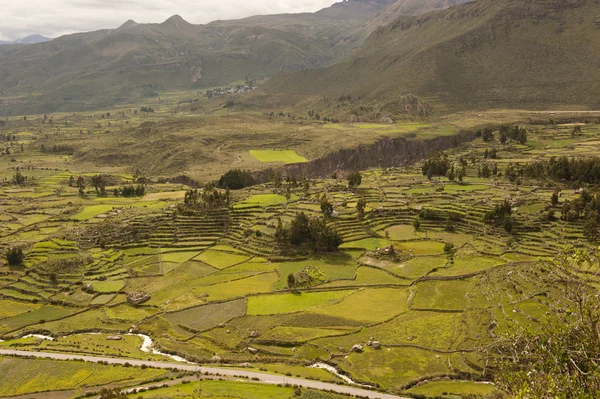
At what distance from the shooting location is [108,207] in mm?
119938

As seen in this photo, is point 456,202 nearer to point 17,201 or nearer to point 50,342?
point 50,342

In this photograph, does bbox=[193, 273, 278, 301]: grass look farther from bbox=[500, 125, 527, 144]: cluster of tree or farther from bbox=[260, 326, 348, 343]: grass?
bbox=[500, 125, 527, 144]: cluster of tree

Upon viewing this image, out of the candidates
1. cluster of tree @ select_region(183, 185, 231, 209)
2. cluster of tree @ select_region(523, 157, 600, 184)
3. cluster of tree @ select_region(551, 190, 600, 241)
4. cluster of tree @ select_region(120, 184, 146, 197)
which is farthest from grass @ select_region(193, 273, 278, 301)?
cluster of tree @ select_region(523, 157, 600, 184)

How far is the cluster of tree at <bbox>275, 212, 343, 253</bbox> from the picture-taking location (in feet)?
298

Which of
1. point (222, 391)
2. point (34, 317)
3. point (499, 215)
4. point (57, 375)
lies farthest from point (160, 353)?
point (499, 215)

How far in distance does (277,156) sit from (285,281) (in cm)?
11112

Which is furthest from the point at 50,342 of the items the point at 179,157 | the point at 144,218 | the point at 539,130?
the point at 539,130

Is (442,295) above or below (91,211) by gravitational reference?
below

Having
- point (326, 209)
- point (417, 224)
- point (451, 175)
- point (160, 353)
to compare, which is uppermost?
point (451, 175)

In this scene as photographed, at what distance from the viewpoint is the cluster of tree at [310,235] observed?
90.7 m

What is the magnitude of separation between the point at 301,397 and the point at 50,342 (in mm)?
37069

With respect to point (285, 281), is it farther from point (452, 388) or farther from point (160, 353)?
point (452, 388)

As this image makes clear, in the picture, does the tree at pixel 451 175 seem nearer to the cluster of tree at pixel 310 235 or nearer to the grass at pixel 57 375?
the cluster of tree at pixel 310 235

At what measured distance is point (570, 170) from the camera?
116 metres
